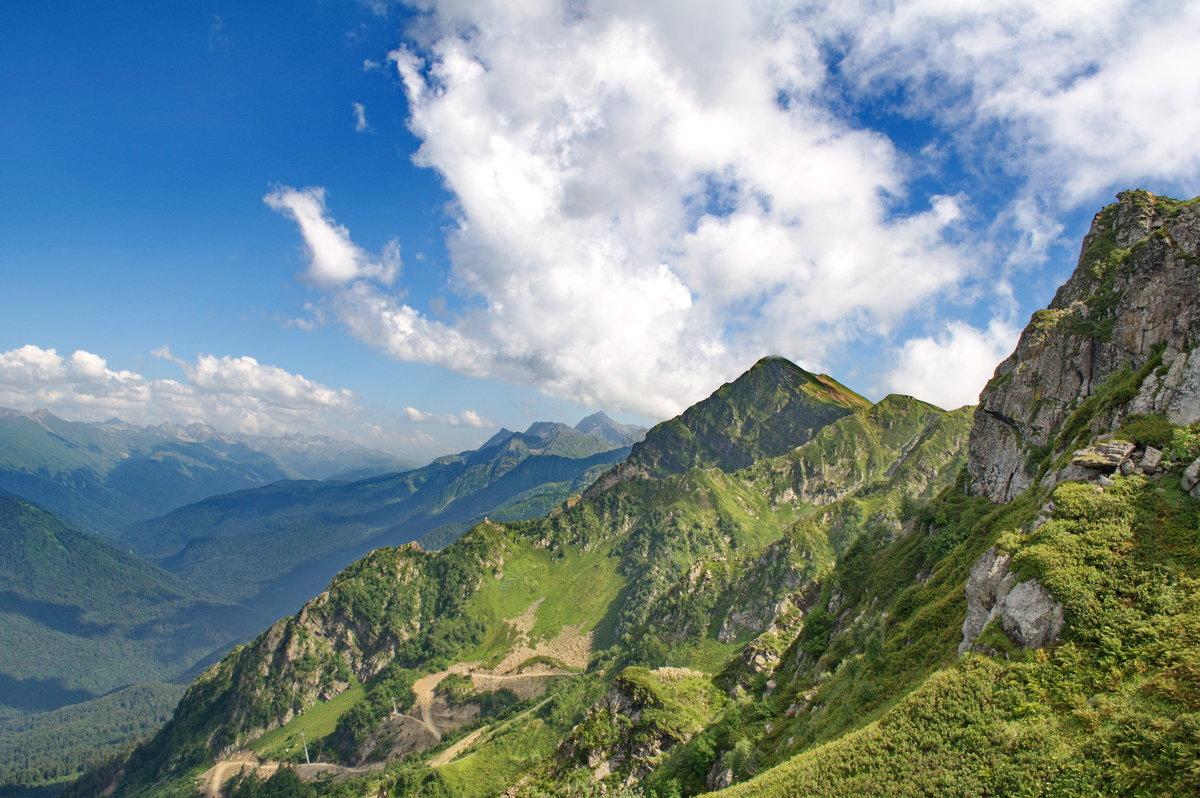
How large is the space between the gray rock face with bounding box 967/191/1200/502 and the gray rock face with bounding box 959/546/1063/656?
22389 millimetres

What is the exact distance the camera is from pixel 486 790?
4938 inches

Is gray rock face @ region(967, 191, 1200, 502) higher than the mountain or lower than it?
higher

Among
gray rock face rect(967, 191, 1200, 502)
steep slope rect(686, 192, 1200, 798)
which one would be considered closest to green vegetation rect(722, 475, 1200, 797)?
steep slope rect(686, 192, 1200, 798)

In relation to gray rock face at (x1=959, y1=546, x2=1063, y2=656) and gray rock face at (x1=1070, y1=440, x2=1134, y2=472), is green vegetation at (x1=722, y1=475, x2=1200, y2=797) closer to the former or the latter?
gray rock face at (x1=959, y1=546, x2=1063, y2=656)

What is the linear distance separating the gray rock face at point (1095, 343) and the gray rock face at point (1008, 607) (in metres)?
22.4

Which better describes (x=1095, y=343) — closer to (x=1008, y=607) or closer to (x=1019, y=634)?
(x=1008, y=607)

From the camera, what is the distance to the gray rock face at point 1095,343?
57875mm

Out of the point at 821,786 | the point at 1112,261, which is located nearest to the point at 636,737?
the point at 821,786

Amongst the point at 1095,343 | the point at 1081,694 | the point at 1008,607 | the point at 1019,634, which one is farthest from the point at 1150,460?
the point at 1095,343

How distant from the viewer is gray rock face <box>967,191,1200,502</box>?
57.9m

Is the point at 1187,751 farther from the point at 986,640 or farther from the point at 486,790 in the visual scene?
the point at 486,790

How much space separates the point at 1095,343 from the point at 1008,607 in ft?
229

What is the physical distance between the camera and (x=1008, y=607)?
2855 cm

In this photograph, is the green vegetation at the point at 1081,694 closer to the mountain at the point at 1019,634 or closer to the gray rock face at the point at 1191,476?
the mountain at the point at 1019,634
